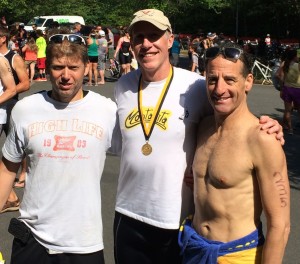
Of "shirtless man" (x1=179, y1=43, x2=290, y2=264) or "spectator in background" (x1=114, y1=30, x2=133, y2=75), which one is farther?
"spectator in background" (x1=114, y1=30, x2=133, y2=75)

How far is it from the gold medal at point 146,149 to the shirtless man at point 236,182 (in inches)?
13.3

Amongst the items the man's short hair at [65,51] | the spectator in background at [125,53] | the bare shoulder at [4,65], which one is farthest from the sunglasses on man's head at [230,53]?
the spectator in background at [125,53]

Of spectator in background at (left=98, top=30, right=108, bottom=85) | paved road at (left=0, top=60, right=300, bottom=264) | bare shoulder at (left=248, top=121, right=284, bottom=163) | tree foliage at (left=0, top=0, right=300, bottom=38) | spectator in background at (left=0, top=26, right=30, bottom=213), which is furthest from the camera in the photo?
tree foliage at (left=0, top=0, right=300, bottom=38)

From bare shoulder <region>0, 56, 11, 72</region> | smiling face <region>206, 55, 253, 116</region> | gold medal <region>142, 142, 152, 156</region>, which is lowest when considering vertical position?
gold medal <region>142, 142, 152, 156</region>

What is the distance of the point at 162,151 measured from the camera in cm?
305

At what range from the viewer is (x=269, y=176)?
99.6 inches

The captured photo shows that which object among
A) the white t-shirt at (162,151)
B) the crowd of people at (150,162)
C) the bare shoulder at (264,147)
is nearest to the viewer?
the bare shoulder at (264,147)

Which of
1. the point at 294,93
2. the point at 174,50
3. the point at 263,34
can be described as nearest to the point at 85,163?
the point at 294,93

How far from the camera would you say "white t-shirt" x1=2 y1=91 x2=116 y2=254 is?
117 inches

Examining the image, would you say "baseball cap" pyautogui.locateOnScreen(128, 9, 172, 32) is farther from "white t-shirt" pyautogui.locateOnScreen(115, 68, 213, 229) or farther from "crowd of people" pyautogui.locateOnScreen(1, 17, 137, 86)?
"crowd of people" pyautogui.locateOnScreen(1, 17, 137, 86)

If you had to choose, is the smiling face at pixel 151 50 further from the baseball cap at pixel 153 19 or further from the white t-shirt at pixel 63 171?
the white t-shirt at pixel 63 171

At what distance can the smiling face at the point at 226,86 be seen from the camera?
106 inches

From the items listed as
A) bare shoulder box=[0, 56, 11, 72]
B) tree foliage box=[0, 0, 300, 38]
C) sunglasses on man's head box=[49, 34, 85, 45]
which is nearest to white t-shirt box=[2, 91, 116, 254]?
sunglasses on man's head box=[49, 34, 85, 45]

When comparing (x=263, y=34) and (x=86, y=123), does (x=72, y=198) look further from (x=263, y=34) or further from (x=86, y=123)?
(x=263, y=34)
